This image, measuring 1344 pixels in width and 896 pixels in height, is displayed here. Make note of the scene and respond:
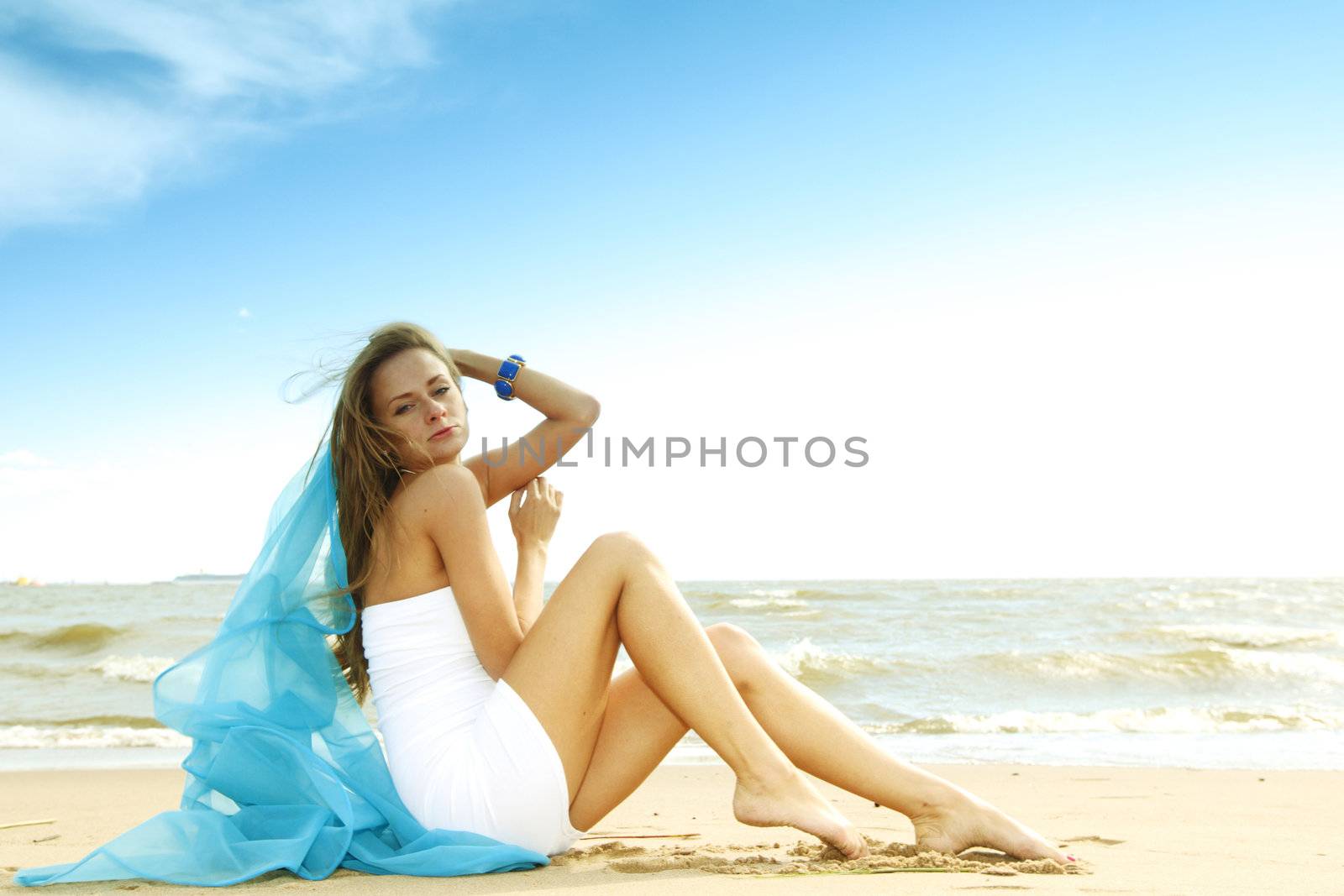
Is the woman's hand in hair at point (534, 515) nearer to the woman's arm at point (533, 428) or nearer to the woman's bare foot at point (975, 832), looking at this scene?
the woman's arm at point (533, 428)

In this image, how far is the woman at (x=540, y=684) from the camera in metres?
2.71

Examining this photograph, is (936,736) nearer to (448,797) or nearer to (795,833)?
(795,833)

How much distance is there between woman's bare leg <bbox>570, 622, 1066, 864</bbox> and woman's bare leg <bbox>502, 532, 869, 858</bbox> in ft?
0.32

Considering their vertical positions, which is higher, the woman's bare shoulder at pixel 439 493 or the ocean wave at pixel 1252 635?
the woman's bare shoulder at pixel 439 493

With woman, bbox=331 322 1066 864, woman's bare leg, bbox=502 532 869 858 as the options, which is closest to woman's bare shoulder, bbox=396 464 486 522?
woman, bbox=331 322 1066 864

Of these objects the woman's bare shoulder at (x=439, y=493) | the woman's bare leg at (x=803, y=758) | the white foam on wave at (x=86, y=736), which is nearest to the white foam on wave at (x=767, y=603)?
the white foam on wave at (x=86, y=736)

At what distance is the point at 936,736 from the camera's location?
7.18 metres

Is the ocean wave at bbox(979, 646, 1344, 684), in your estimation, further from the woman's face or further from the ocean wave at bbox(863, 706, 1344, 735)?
the woman's face

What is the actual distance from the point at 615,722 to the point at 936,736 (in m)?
4.89

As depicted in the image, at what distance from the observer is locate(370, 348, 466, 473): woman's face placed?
9.95 ft

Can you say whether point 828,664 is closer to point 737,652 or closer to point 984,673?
point 984,673

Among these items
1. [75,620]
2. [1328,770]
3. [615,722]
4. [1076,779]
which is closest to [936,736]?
[1076,779]

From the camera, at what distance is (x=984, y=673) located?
1005 centimetres

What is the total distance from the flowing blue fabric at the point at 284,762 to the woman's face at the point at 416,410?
0.23 m
